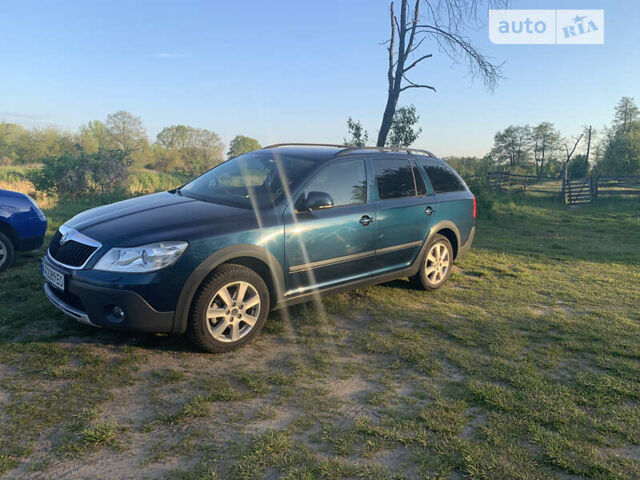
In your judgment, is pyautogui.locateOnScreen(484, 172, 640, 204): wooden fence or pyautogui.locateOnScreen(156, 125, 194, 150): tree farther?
pyautogui.locateOnScreen(156, 125, 194, 150): tree

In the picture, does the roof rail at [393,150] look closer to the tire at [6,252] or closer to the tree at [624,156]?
the tire at [6,252]

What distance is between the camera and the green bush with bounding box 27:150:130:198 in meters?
14.7

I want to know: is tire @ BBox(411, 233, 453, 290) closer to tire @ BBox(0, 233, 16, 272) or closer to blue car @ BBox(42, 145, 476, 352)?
blue car @ BBox(42, 145, 476, 352)

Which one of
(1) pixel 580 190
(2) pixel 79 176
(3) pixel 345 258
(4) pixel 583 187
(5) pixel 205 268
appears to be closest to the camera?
(5) pixel 205 268

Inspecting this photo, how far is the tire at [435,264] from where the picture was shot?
18.6ft

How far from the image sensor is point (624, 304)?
5660mm

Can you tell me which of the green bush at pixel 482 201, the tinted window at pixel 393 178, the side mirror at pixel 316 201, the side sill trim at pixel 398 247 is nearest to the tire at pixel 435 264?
the side sill trim at pixel 398 247

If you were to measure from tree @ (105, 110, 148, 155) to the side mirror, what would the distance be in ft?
167

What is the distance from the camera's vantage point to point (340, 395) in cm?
316

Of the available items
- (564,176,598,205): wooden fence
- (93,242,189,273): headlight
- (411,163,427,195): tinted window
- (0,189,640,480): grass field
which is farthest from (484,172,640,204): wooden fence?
(93,242,189,273): headlight

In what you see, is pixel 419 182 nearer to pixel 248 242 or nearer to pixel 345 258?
pixel 345 258

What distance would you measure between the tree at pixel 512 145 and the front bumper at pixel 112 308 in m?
81.6

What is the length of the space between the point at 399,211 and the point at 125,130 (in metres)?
52.9

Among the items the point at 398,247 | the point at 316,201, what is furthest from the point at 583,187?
the point at 316,201
